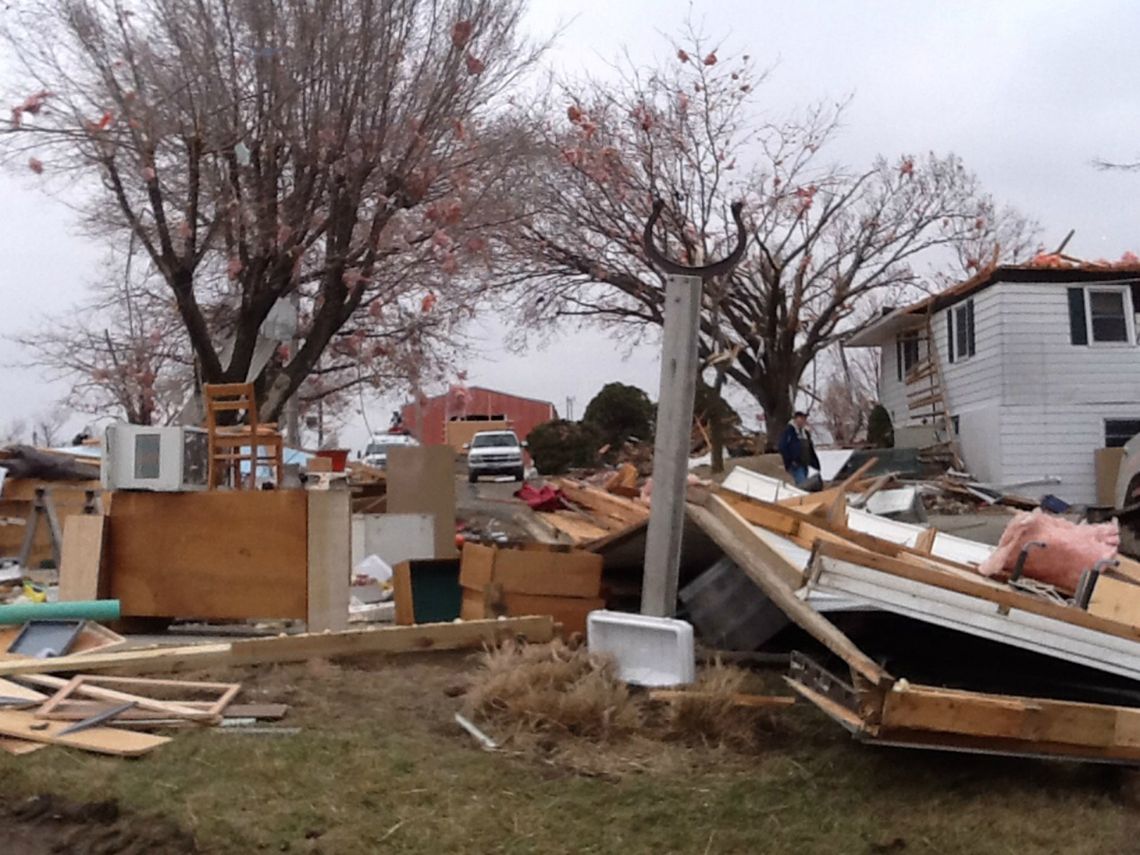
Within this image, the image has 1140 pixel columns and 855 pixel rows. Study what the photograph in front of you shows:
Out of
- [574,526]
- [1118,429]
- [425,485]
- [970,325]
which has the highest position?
[970,325]

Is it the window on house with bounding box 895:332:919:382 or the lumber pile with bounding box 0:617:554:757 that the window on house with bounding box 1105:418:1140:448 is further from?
the lumber pile with bounding box 0:617:554:757

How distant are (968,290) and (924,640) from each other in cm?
1864

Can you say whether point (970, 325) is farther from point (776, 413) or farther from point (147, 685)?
point (147, 685)

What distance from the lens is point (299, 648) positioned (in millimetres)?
6328

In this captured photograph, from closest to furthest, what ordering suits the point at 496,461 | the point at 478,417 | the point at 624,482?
the point at 624,482 → the point at 496,461 → the point at 478,417

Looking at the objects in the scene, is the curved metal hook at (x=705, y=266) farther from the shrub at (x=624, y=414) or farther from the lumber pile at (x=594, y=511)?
the shrub at (x=624, y=414)

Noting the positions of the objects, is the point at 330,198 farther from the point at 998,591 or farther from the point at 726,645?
the point at 998,591

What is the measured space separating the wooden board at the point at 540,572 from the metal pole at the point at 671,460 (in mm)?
1184

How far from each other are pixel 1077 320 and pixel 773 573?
726 inches

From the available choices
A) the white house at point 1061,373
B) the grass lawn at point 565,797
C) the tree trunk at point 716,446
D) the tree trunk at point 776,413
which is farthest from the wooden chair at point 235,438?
the tree trunk at point 776,413

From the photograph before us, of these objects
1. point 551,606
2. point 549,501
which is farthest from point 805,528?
point 549,501

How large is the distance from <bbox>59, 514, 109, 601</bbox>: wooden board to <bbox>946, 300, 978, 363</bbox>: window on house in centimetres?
1848

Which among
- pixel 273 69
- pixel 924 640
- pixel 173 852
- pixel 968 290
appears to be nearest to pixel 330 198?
pixel 273 69

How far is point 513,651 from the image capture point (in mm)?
5641
